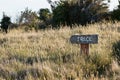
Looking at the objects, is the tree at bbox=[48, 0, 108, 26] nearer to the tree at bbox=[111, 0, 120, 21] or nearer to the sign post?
the tree at bbox=[111, 0, 120, 21]

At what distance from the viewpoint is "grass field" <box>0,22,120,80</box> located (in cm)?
830

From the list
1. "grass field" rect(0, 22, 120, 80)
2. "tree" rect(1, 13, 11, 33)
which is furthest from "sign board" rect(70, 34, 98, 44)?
"tree" rect(1, 13, 11, 33)

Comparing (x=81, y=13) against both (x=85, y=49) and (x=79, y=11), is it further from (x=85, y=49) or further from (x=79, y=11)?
(x=85, y=49)

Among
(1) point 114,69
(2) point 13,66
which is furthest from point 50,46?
(1) point 114,69

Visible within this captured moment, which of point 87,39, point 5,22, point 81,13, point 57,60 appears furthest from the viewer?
point 5,22

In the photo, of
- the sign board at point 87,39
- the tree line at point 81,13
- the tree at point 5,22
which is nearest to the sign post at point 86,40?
the sign board at point 87,39

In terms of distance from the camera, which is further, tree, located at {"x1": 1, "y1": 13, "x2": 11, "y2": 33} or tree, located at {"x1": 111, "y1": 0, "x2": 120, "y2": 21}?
tree, located at {"x1": 1, "y1": 13, "x2": 11, "y2": 33}

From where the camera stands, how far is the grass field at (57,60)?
8297mm

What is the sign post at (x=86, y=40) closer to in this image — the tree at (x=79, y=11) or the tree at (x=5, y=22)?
the tree at (x=79, y=11)

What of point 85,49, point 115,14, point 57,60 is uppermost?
point 115,14

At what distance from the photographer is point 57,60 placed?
9195 mm

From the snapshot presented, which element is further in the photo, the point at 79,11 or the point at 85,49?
the point at 79,11

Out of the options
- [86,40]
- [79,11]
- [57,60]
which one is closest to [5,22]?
[79,11]

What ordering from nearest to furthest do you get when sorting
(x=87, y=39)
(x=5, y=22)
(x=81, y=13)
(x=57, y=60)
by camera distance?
1. (x=57, y=60)
2. (x=87, y=39)
3. (x=81, y=13)
4. (x=5, y=22)
